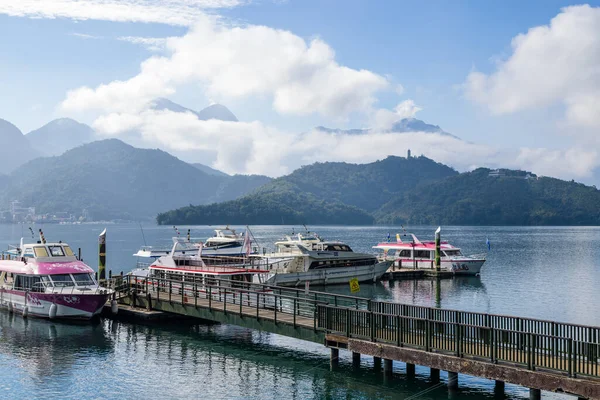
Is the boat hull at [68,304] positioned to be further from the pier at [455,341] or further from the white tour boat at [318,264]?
the white tour boat at [318,264]

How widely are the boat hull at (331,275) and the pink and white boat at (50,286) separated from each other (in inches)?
793

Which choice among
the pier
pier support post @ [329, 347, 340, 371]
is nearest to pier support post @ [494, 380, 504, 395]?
the pier

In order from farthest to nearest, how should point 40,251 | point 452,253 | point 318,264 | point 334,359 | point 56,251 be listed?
point 452,253, point 318,264, point 56,251, point 40,251, point 334,359

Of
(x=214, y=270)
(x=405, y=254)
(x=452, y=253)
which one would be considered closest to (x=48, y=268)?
(x=214, y=270)

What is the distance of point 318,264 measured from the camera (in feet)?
222

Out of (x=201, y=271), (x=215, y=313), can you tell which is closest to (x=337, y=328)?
(x=215, y=313)

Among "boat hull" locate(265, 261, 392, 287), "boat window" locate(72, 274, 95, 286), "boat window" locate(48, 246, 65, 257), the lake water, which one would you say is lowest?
the lake water

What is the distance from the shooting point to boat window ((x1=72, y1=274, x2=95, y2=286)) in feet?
139

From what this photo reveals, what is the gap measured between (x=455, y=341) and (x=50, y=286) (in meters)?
27.9

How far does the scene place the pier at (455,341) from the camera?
71.4 feet

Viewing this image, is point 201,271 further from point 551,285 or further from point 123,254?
point 123,254

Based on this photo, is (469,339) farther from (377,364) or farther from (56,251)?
(56,251)

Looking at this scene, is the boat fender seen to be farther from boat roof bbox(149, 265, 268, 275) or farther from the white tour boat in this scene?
the white tour boat

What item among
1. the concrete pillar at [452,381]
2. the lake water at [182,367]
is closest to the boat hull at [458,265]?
the lake water at [182,367]
